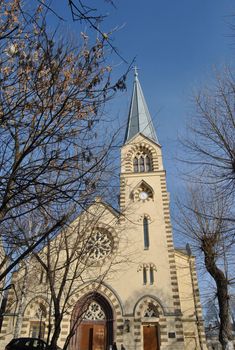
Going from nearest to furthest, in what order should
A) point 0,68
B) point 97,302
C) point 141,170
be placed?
1. point 0,68
2. point 97,302
3. point 141,170

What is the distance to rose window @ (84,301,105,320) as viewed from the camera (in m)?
19.1

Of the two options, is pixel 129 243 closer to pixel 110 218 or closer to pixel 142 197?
pixel 110 218

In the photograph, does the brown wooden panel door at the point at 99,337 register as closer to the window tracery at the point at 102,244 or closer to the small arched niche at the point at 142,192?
the window tracery at the point at 102,244

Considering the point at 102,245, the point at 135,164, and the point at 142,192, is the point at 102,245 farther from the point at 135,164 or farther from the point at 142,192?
the point at 135,164

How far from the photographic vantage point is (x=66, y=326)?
18.3 m

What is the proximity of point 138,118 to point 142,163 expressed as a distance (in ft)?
21.7

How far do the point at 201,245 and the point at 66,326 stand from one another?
32.2 feet

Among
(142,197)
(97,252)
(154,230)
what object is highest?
(142,197)

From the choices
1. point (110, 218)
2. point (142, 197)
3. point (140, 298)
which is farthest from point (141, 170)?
point (140, 298)

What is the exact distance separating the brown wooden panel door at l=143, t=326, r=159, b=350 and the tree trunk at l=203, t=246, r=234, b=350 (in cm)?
541

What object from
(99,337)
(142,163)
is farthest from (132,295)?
(142,163)

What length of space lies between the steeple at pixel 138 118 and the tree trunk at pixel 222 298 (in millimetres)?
13964

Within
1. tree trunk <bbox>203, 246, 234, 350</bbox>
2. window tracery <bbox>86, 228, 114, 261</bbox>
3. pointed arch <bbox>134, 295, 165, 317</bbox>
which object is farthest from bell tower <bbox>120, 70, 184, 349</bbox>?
tree trunk <bbox>203, 246, 234, 350</bbox>

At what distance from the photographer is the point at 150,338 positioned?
1791 cm
